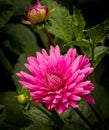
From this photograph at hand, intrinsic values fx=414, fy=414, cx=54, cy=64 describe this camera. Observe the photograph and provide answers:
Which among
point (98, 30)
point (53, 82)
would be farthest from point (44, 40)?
point (53, 82)

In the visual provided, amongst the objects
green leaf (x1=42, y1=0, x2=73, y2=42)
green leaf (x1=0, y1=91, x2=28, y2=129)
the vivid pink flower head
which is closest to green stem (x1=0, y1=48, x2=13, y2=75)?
green leaf (x1=0, y1=91, x2=28, y2=129)

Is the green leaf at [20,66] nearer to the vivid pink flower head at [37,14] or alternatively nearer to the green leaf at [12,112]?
the green leaf at [12,112]

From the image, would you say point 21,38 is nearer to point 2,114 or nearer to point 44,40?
point 44,40

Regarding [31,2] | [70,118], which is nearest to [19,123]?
[70,118]

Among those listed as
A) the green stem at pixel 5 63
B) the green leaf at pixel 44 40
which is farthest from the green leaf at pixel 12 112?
the green leaf at pixel 44 40

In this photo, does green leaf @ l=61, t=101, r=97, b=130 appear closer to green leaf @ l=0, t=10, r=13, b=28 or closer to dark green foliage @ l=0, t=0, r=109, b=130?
dark green foliage @ l=0, t=0, r=109, b=130

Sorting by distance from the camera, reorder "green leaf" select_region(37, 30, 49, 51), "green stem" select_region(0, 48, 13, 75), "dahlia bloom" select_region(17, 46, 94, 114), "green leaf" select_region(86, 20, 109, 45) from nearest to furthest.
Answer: "dahlia bloom" select_region(17, 46, 94, 114) < "green leaf" select_region(86, 20, 109, 45) < "green stem" select_region(0, 48, 13, 75) < "green leaf" select_region(37, 30, 49, 51)

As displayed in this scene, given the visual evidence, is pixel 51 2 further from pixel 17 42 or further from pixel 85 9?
pixel 85 9
